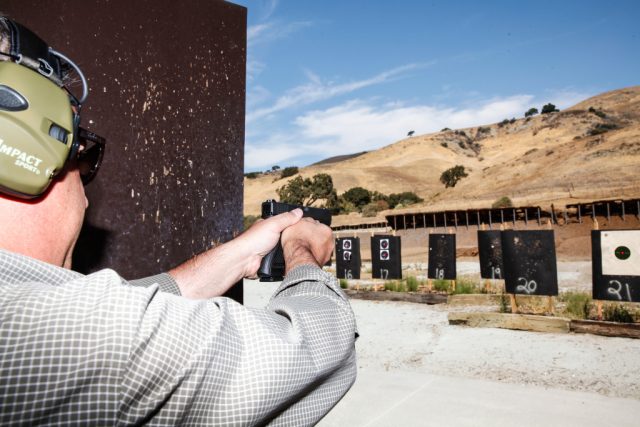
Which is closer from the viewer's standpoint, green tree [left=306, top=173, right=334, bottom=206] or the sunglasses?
the sunglasses

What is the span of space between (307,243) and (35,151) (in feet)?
1.96

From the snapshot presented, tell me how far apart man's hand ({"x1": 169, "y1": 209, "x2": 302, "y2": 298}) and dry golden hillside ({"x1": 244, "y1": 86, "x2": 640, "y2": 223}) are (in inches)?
942

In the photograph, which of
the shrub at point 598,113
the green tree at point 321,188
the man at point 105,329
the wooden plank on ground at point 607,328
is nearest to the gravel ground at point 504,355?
the wooden plank on ground at point 607,328

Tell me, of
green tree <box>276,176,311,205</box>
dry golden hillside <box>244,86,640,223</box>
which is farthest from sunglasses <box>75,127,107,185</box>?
green tree <box>276,176,311,205</box>

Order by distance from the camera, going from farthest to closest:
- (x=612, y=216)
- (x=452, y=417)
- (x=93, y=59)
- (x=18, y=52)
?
(x=612, y=216), (x=452, y=417), (x=93, y=59), (x=18, y=52)

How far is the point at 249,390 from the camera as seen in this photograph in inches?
24.7

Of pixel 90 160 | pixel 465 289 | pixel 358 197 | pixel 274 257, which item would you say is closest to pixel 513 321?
pixel 465 289

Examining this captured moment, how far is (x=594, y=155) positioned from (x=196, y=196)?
3707cm

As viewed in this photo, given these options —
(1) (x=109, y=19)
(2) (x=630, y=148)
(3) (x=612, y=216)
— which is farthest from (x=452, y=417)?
(2) (x=630, y=148)

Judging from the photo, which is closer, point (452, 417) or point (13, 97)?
point (13, 97)

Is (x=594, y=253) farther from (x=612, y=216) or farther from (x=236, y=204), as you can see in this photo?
(x=612, y=216)

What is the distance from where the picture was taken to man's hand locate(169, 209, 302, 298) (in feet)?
4.00

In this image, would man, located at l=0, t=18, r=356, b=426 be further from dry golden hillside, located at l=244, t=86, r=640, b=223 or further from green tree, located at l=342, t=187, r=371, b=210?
green tree, located at l=342, t=187, r=371, b=210

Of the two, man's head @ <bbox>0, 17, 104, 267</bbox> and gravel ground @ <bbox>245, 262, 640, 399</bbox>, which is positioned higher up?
man's head @ <bbox>0, 17, 104, 267</bbox>
